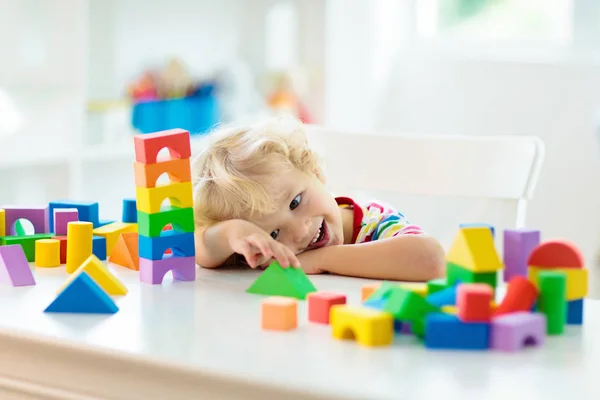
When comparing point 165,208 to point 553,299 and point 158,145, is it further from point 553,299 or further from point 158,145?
point 553,299

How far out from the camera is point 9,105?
86.8 inches

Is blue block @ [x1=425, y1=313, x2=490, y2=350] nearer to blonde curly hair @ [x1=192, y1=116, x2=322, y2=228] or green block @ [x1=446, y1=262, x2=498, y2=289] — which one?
green block @ [x1=446, y1=262, x2=498, y2=289]

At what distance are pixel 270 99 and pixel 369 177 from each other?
1604mm

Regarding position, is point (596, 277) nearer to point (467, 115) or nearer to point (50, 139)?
point (467, 115)

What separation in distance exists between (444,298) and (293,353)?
0.43 ft

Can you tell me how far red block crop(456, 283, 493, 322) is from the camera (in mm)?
623

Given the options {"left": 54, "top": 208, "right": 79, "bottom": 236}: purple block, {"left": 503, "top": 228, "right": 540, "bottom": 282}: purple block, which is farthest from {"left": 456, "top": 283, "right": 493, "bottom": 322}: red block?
{"left": 54, "top": 208, "right": 79, "bottom": 236}: purple block

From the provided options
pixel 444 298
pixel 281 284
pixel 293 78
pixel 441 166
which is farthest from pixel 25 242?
pixel 293 78

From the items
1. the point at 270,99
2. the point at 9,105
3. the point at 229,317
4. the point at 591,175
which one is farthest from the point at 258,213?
the point at 270,99

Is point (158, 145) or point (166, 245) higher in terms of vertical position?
point (158, 145)

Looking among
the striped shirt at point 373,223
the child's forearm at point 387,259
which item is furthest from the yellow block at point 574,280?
the striped shirt at point 373,223

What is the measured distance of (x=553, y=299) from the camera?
67 cm

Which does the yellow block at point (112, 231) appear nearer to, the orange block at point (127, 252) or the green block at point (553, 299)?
the orange block at point (127, 252)

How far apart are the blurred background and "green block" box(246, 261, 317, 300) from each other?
4.82 feet
